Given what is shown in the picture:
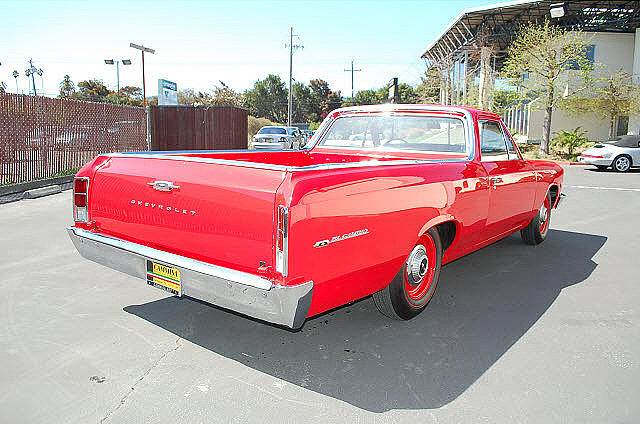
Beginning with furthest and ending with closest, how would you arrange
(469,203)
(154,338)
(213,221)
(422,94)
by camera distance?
(422,94), (469,203), (154,338), (213,221)

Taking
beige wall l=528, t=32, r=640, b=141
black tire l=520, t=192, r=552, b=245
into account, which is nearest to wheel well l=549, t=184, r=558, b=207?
black tire l=520, t=192, r=552, b=245

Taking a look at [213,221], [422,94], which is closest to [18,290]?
[213,221]

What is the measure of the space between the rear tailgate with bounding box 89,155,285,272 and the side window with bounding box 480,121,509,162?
2.83 meters

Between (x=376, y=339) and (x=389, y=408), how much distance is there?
3.12 ft

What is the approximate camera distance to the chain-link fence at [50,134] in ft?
36.1

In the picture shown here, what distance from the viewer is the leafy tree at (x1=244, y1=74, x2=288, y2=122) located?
79.0 meters

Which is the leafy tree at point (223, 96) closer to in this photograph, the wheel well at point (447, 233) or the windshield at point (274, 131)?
the windshield at point (274, 131)

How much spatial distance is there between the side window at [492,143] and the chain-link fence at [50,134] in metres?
9.86

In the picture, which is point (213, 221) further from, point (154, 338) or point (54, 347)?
point (54, 347)

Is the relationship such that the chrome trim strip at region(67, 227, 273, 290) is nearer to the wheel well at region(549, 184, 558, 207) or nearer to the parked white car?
the wheel well at region(549, 184, 558, 207)

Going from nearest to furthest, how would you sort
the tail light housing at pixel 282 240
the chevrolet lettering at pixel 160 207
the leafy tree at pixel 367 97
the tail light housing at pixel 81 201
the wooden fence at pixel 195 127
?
the tail light housing at pixel 282 240 < the chevrolet lettering at pixel 160 207 < the tail light housing at pixel 81 201 < the wooden fence at pixel 195 127 < the leafy tree at pixel 367 97

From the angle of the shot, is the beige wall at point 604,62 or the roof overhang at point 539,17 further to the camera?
the roof overhang at point 539,17

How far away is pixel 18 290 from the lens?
4.64m

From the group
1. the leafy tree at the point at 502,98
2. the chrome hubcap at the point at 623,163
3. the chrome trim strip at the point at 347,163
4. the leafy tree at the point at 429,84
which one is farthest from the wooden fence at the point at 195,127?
the leafy tree at the point at 429,84
